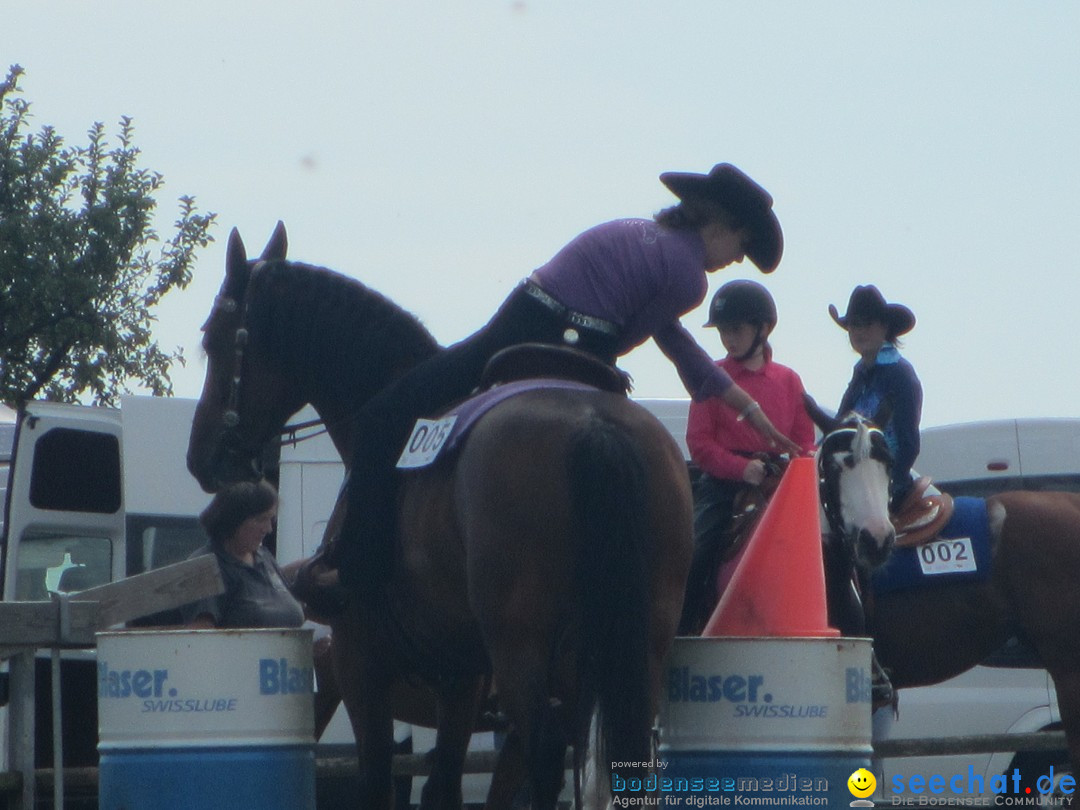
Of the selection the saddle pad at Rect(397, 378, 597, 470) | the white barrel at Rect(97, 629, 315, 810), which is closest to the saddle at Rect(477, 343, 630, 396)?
the saddle pad at Rect(397, 378, 597, 470)

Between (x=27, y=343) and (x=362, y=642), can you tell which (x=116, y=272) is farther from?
(x=362, y=642)

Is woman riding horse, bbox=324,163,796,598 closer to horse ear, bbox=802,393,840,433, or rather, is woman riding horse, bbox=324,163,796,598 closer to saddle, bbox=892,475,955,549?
horse ear, bbox=802,393,840,433

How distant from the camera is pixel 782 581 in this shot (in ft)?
15.1

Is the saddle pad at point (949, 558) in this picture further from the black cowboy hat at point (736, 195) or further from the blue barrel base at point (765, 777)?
the blue barrel base at point (765, 777)

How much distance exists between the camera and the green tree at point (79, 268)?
17.1m

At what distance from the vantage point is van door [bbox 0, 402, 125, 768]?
8273mm

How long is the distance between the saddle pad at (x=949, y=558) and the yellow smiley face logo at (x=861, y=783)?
7.81 feet

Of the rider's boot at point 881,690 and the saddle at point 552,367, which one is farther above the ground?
the saddle at point 552,367

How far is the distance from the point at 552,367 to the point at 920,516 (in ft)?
9.10

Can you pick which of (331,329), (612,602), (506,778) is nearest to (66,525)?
(506,778)

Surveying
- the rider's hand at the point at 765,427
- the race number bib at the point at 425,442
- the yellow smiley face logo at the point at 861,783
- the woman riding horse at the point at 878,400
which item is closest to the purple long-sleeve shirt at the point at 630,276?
the rider's hand at the point at 765,427

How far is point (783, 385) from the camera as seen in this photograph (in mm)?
6727

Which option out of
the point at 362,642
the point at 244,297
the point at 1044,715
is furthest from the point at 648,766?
the point at 1044,715

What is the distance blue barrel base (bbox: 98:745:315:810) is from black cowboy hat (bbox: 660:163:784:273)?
1970 millimetres
